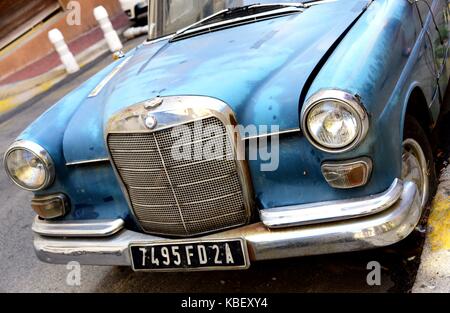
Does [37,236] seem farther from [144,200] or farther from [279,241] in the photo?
[279,241]

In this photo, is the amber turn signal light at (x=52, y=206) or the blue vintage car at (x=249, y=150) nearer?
the blue vintage car at (x=249, y=150)

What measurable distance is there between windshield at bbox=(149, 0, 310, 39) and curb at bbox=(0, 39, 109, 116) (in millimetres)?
6188

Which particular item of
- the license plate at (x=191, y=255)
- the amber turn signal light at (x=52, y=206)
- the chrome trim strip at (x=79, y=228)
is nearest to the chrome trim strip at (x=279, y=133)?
the license plate at (x=191, y=255)

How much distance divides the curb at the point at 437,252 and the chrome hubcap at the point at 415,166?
0.58 ft

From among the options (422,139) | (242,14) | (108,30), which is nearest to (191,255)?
(422,139)

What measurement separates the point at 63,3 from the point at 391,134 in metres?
11.1

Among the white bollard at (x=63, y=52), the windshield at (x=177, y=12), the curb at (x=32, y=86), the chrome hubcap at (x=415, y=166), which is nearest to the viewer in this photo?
the chrome hubcap at (x=415, y=166)

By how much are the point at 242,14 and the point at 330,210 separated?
1.68 metres

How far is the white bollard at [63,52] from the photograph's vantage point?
35.8 feet

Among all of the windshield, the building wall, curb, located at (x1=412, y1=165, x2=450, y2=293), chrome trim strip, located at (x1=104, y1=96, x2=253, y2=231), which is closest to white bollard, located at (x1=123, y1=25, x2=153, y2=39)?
the building wall

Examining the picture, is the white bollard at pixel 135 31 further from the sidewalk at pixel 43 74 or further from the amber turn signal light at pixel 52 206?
the amber turn signal light at pixel 52 206

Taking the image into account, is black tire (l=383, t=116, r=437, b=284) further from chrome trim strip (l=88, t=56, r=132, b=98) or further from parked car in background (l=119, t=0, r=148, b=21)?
parked car in background (l=119, t=0, r=148, b=21)

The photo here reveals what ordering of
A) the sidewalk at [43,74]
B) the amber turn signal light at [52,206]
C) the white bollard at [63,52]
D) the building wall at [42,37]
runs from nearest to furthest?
the amber turn signal light at [52,206] < the sidewalk at [43,74] < the white bollard at [63,52] < the building wall at [42,37]

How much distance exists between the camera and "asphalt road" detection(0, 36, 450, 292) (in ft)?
10.4
